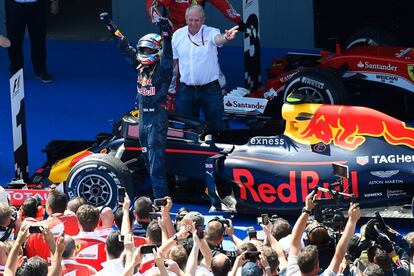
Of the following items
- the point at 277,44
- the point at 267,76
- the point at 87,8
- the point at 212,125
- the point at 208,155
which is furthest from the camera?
the point at 87,8

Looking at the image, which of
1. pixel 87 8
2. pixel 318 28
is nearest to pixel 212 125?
pixel 318 28

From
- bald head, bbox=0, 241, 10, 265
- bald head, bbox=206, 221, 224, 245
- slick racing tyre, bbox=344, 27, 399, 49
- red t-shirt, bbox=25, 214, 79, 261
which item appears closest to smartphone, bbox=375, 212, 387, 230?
bald head, bbox=206, 221, 224, 245

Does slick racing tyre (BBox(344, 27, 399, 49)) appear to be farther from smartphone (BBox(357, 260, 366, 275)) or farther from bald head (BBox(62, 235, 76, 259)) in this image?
bald head (BBox(62, 235, 76, 259))

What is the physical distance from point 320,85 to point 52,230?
6.00m

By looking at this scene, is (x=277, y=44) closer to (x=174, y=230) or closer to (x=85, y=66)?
(x=85, y=66)

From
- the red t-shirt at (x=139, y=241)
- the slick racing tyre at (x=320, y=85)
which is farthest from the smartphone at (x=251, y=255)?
the slick racing tyre at (x=320, y=85)

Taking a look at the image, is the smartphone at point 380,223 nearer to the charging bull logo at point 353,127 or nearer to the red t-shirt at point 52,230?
the red t-shirt at point 52,230

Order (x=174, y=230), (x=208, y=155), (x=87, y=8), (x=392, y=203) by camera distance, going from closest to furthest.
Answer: (x=174, y=230), (x=392, y=203), (x=208, y=155), (x=87, y=8)

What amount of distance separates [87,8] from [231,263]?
15492 mm

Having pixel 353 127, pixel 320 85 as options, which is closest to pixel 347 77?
pixel 320 85

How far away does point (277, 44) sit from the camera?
2100cm

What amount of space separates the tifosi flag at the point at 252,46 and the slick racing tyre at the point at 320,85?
1613 mm

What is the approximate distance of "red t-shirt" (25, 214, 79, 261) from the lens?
36.2ft

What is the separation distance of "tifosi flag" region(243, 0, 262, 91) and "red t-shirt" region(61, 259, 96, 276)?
27.5 ft
